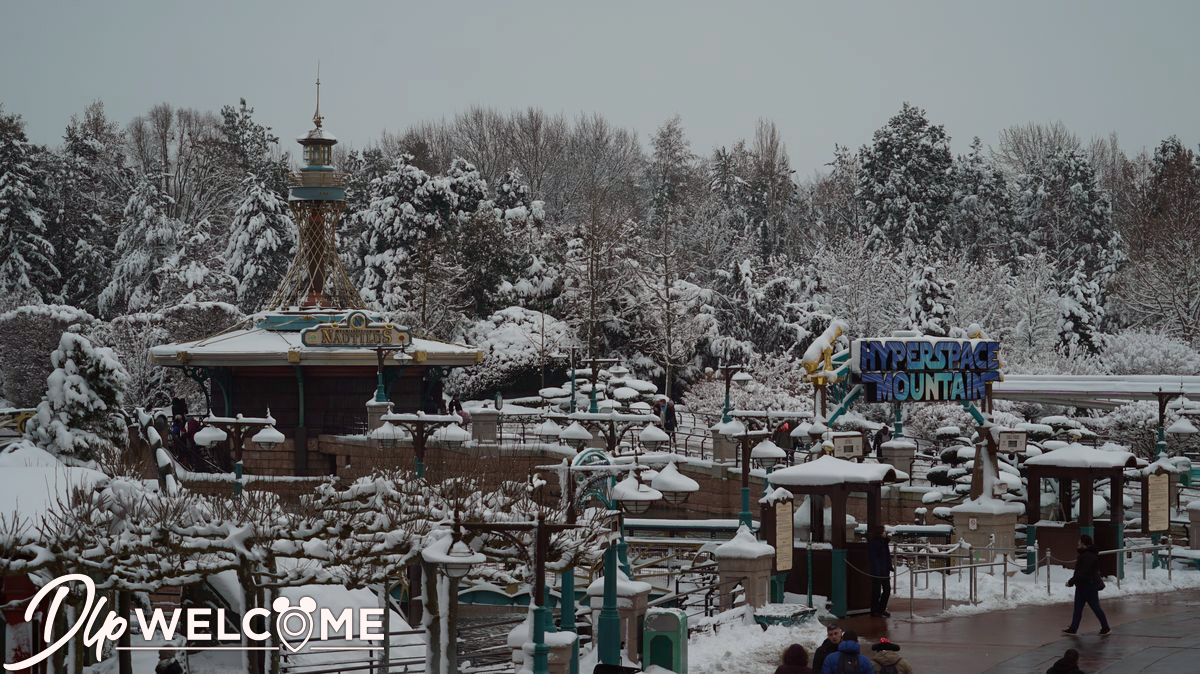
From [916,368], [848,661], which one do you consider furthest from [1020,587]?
[848,661]

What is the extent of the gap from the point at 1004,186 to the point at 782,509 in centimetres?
6535

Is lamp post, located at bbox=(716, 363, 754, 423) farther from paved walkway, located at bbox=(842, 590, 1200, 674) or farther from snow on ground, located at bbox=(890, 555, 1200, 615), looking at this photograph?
paved walkway, located at bbox=(842, 590, 1200, 674)

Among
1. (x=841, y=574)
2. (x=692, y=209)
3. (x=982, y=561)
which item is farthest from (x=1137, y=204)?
(x=841, y=574)

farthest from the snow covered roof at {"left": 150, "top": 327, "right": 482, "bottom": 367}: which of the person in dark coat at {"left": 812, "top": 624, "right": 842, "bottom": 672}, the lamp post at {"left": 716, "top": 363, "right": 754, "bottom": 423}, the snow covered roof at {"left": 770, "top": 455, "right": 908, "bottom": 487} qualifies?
the person in dark coat at {"left": 812, "top": 624, "right": 842, "bottom": 672}

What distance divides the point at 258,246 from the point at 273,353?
1004 inches

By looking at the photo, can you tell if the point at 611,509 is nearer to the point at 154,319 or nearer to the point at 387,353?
the point at 387,353

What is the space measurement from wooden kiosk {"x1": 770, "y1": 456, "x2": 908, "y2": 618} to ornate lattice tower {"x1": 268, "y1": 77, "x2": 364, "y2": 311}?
28944mm

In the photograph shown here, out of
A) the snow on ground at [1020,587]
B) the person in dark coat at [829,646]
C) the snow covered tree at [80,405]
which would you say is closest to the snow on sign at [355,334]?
the snow covered tree at [80,405]

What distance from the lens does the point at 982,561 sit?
91.0ft

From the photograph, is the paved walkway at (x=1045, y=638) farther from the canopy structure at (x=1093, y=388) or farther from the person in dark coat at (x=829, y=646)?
the canopy structure at (x=1093, y=388)

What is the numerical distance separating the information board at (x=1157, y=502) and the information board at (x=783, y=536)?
8.27 metres

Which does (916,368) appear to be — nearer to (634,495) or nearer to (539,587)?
(634,495)

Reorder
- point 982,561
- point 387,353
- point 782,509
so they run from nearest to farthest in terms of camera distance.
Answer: point 782,509 < point 982,561 < point 387,353

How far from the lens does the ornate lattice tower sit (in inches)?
1988
